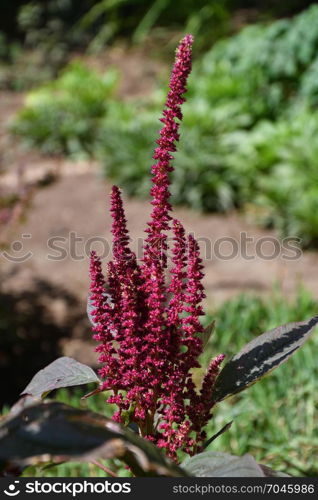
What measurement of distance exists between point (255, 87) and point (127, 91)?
2.14 meters

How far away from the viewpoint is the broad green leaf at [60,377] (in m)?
1.15

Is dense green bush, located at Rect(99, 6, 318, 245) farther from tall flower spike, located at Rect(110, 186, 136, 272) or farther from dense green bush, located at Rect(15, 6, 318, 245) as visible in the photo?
tall flower spike, located at Rect(110, 186, 136, 272)

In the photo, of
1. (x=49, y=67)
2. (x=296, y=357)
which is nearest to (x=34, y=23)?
(x=49, y=67)

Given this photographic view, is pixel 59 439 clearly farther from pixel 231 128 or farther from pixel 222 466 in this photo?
pixel 231 128

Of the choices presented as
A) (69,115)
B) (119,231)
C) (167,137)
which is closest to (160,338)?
(119,231)

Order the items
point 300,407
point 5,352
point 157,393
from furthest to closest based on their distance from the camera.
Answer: point 5,352
point 300,407
point 157,393

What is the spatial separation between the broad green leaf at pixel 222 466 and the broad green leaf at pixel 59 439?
126 mm

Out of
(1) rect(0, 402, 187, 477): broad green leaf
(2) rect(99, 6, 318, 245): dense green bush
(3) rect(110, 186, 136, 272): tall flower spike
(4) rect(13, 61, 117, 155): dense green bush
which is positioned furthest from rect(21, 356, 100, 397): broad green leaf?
(4) rect(13, 61, 117, 155): dense green bush

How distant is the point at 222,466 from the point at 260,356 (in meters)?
0.29

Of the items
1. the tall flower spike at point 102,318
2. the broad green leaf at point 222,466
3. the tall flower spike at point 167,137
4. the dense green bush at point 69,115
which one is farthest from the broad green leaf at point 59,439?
the dense green bush at point 69,115

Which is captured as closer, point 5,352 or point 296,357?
point 296,357

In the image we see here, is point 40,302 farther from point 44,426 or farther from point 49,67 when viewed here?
point 49,67

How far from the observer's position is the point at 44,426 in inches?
32.4

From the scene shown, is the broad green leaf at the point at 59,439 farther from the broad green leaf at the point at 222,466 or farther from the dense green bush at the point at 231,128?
the dense green bush at the point at 231,128
